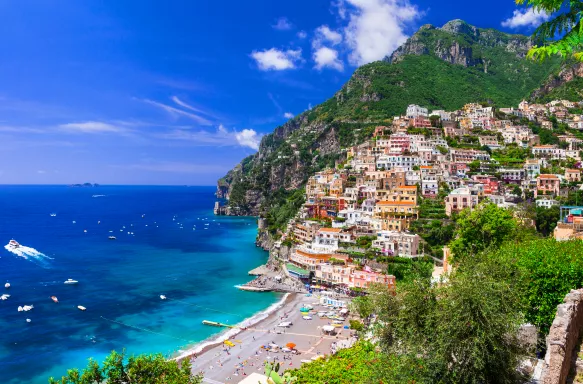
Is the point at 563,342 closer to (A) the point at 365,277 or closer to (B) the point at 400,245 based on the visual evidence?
(A) the point at 365,277

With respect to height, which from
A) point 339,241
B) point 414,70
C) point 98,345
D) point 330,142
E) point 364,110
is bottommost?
point 98,345

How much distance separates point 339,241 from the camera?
5372 centimetres

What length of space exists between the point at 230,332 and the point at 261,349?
205 inches

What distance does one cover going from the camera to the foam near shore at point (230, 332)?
32.9 metres

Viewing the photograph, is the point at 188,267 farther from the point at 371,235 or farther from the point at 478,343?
the point at 478,343

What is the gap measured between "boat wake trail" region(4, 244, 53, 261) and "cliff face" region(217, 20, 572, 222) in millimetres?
54136

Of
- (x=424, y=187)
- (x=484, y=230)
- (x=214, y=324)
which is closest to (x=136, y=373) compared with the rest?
(x=214, y=324)

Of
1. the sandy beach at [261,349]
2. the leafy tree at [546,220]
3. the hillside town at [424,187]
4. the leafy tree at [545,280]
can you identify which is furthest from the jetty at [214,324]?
the leafy tree at [546,220]

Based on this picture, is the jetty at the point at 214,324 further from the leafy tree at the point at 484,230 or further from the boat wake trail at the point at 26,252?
the boat wake trail at the point at 26,252

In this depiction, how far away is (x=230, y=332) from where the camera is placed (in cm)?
3722

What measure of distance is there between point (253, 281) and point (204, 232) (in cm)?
4943

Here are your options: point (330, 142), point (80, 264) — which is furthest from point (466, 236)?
A: point (330, 142)

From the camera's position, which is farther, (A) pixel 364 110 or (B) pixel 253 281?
(A) pixel 364 110

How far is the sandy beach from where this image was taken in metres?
29.4
